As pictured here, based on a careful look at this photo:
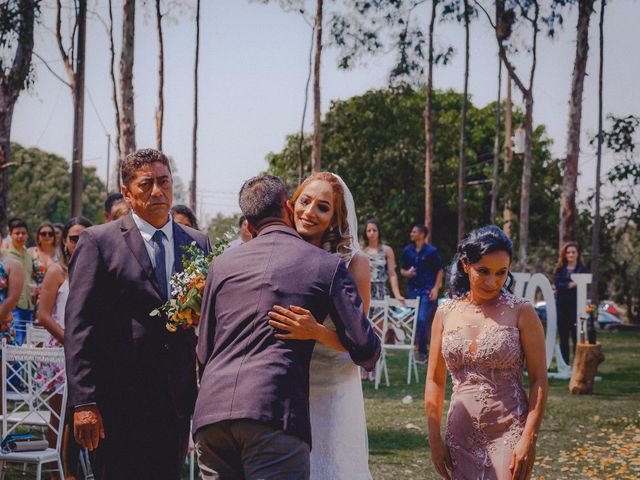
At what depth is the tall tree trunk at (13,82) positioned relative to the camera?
16.7 metres

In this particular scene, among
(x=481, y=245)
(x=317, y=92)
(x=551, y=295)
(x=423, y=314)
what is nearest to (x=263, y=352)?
(x=481, y=245)


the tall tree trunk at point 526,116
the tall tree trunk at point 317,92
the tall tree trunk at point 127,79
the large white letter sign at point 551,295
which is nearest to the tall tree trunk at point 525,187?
the tall tree trunk at point 526,116

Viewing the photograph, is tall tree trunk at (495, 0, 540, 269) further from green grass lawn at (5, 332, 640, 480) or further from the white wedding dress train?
the white wedding dress train

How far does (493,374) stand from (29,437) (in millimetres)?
3160

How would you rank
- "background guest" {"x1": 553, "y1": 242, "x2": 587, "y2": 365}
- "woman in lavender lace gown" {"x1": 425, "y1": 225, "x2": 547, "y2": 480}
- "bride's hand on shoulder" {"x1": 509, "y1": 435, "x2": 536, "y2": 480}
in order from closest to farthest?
"bride's hand on shoulder" {"x1": 509, "y1": 435, "x2": 536, "y2": 480} < "woman in lavender lace gown" {"x1": 425, "y1": 225, "x2": 547, "y2": 480} < "background guest" {"x1": 553, "y1": 242, "x2": 587, "y2": 365}

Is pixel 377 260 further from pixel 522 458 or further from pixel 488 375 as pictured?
pixel 522 458

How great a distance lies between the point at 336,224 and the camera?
4176mm

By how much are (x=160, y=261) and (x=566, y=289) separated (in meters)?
10.4

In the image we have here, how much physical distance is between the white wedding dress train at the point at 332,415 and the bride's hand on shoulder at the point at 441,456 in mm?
401

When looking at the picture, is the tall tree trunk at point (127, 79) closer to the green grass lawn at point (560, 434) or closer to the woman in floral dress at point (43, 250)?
the woman in floral dress at point (43, 250)

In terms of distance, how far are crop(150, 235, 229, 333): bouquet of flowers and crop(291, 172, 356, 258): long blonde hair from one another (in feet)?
1.72

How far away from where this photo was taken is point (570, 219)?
20.8 m

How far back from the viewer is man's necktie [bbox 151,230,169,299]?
4.24 metres

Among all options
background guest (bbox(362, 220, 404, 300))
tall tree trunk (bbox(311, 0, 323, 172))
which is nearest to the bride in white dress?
background guest (bbox(362, 220, 404, 300))
